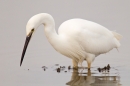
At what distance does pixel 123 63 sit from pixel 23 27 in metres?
5.30

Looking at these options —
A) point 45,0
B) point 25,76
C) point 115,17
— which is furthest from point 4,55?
point 45,0

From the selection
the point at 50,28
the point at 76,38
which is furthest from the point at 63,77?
the point at 50,28

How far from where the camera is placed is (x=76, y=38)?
11.1 meters

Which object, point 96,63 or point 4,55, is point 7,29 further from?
point 96,63

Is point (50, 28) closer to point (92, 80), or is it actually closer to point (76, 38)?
point (76, 38)

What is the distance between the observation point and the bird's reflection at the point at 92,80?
34.1 ft

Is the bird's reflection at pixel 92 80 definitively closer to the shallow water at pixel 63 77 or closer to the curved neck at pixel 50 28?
the shallow water at pixel 63 77

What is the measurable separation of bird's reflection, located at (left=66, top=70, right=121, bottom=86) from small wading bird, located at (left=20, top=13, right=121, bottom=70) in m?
0.54

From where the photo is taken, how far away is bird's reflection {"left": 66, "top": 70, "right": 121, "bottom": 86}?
34.1 ft

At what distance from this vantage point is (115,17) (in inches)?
714

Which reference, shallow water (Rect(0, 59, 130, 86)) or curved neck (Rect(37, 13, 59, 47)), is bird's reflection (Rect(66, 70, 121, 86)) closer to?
shallow water (Rect(0, 59, 130, 86))

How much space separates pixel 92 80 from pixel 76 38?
1003mm

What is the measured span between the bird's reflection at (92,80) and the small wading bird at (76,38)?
54 centimetres

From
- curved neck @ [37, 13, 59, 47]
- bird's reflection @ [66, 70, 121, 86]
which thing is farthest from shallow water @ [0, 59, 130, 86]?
curved neck @ [37, 13, 59, 47]
